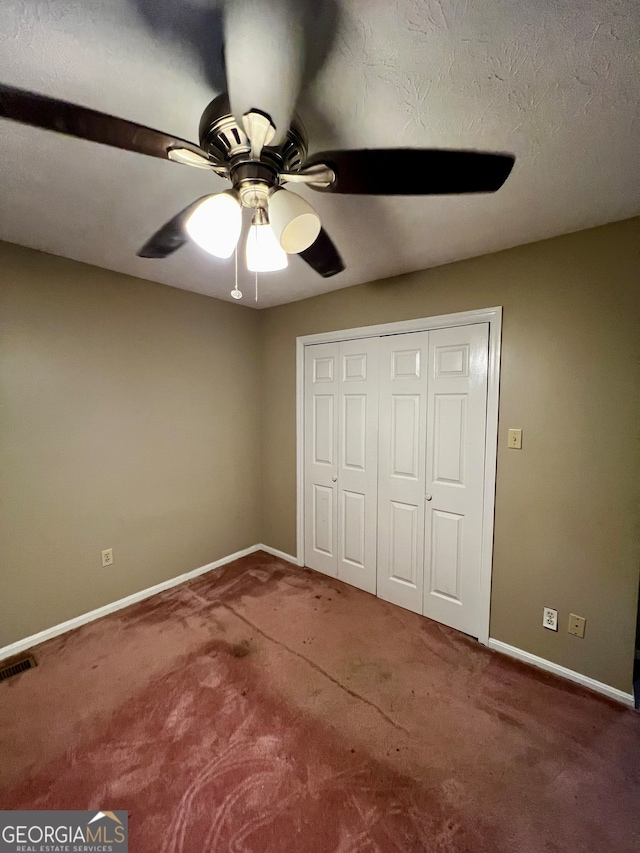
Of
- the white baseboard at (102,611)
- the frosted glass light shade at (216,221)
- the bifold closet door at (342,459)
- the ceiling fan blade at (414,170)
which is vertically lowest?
the white baseboard at (102,611)

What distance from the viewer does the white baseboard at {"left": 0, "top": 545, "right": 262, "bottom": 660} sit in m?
2.04

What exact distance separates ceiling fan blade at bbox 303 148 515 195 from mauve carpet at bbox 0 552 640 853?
2087 mm

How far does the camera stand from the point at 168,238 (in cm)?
134

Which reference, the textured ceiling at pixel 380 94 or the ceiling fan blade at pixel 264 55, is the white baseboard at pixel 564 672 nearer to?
the textured ceiling at pixel 380 94

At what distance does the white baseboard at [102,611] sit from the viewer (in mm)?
2037

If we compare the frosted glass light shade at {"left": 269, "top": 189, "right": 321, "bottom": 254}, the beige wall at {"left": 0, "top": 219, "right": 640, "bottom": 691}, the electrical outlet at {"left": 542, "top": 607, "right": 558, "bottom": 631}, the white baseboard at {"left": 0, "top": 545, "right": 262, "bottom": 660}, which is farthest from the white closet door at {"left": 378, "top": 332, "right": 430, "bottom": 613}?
the frosted glass light shade at {"left": 269, "top": 189, "right": 321, "bottom": 254}

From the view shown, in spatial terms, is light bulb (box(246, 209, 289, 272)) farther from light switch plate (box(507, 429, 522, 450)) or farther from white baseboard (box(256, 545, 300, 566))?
white baseboard (box(256, 545, 300, 566))

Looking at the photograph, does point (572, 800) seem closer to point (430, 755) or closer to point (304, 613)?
point (430, 755)

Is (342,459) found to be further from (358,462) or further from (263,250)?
(263,250)

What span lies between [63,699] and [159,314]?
237cm

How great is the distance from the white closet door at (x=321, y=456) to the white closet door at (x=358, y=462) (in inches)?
2.5

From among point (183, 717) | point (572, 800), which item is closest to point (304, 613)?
point (183, 717)

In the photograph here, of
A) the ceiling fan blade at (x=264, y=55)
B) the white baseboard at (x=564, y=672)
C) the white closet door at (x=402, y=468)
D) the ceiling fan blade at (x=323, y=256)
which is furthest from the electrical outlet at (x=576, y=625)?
the ceiling fan blade at (x=264, y=55)

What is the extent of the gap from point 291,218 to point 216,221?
0.72 ft
